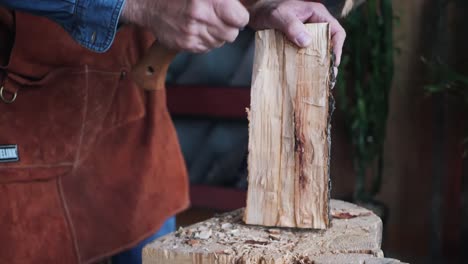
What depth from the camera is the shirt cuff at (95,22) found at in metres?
1.10

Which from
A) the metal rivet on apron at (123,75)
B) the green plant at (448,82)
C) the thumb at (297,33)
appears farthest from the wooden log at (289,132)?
the green plant at (448,82)

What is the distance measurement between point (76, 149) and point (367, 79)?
5.94ft

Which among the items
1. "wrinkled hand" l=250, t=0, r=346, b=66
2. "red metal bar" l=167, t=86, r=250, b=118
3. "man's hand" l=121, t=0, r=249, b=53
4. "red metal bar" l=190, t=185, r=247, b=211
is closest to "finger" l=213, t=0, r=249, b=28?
"man's hand" l=121, t=0, r=249, b=53

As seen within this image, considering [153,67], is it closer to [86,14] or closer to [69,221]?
[86,14]

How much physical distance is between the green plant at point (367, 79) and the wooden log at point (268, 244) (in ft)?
5.51

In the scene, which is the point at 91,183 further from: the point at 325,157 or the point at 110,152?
the point at 325,157

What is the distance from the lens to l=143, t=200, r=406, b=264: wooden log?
1024 mm

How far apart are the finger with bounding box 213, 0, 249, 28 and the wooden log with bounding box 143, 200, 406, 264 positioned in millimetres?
391

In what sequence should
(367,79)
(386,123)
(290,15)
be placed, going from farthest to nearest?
(386,123)
(367,79)
(290,15)

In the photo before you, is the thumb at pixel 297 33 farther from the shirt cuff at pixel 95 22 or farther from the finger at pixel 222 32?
the shirt cuff at pixel 95 22

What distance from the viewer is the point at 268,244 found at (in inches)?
42.8

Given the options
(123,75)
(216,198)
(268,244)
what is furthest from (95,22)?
(216,198)

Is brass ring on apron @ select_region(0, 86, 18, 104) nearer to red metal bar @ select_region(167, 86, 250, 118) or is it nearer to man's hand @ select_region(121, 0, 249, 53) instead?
man's hand @ select_region(121, 0, 249, 53)

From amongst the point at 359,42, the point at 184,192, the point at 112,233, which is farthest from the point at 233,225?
the point at 359,42
